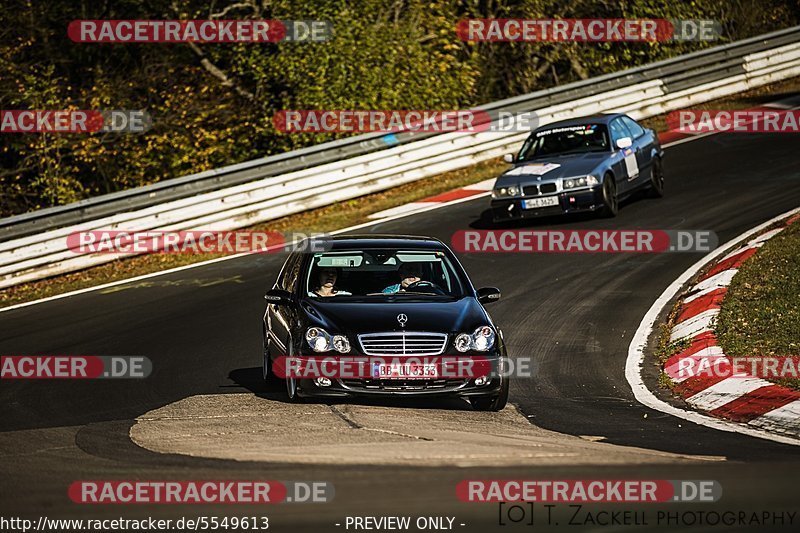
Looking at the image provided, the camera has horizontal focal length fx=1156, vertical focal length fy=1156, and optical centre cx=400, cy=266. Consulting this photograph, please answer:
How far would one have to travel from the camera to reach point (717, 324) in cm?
1155

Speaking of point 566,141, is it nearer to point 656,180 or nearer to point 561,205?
point 656,180

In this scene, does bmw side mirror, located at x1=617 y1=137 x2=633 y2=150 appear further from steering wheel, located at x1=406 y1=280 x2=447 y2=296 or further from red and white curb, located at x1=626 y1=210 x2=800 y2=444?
steering wheel, located at x1=406 y1=280 x2=447 y2=296

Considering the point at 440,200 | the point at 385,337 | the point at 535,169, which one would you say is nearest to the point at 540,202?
the point at 535,169

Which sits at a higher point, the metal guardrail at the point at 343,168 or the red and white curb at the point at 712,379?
the metal guardrail at the point at 343,168

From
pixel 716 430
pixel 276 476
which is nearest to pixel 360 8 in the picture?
pixel 716 430

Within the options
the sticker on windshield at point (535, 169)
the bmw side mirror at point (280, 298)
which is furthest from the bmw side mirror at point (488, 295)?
the sticker on windshield at point (535, 169)

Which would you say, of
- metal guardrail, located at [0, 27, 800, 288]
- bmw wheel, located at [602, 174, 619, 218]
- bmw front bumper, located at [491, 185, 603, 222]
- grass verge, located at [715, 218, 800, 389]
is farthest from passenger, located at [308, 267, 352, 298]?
metal guardrail, located at [0, 27, 800, 288]

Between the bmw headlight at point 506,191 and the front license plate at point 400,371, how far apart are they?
328 inches

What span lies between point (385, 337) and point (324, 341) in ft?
1.62

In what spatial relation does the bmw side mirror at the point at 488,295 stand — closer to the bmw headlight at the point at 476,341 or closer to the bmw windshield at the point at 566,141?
the bmw headlight at the point at 476,341

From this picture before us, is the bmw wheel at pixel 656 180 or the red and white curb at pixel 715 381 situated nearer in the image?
the red and white curb at pixel 715 381

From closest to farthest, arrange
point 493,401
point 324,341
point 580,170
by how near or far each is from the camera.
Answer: point 324,341 → point 493,401 → point 580,170

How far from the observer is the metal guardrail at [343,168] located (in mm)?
17641

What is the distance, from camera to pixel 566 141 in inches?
720
